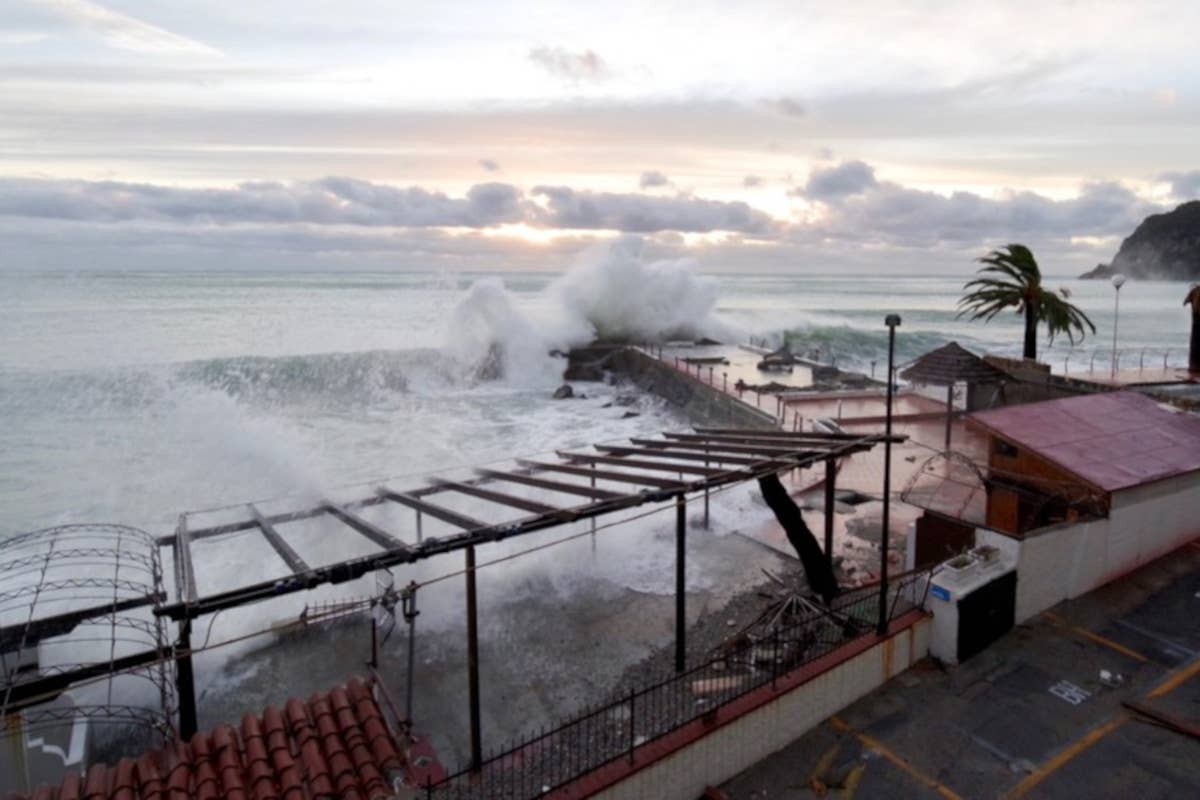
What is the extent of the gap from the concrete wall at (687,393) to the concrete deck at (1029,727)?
10844 mm

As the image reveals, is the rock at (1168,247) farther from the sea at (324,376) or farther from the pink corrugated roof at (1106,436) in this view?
the pink corrugated roof at (1106,436)

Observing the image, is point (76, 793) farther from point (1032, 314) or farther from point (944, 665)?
point (1032, 314)

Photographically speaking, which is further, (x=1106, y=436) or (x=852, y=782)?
(x=1106, y=436)

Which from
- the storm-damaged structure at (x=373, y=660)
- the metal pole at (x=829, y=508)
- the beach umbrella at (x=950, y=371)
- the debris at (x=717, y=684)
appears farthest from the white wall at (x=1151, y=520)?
the debris at (x=717, y=684)

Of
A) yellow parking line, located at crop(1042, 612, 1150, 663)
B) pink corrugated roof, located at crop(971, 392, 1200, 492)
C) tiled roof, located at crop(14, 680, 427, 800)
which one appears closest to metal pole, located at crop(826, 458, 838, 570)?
pink corrugated roof, located at crop(971, 392, 1200, 492)

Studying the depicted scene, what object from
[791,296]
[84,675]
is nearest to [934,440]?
[84,675]

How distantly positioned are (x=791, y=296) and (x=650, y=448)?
334 feet

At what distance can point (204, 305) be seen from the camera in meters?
→ 77.4

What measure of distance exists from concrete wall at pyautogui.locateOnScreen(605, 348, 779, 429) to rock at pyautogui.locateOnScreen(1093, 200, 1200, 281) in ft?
421

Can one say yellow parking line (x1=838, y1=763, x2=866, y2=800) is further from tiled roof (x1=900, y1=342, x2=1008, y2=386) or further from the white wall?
tiled roof (x1=900, y1=342, x2=1008, y2=386)

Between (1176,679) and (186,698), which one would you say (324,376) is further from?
(1176,679)

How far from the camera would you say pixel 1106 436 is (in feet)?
40.4

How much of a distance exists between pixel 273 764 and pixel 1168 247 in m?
167

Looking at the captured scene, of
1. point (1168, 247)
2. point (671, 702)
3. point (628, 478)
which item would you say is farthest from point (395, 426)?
point (1168, 247)
